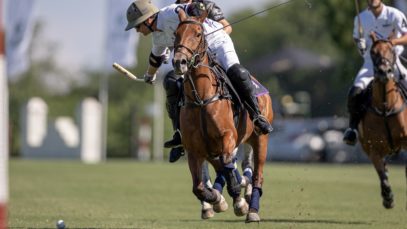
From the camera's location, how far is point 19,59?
35531mm

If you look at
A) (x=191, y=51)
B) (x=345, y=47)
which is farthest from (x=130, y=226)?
(x=345, y=47)

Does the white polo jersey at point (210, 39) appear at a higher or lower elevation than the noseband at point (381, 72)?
higher

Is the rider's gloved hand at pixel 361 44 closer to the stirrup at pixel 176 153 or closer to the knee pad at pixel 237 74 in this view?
the knee pad at pixel 237 74

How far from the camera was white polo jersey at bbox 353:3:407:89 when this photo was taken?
13977 mm

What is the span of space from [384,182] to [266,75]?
2421 inches

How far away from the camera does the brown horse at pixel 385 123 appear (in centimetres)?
1350

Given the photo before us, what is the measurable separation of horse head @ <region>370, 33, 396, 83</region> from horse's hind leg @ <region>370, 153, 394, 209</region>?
5.49 feet

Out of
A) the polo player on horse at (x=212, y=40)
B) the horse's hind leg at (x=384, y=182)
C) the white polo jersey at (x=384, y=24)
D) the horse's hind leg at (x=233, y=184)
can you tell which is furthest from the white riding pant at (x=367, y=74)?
the horse's hind leg at (x=233, y=184)

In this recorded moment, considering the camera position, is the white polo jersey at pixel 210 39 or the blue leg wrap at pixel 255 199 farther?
the blue leg wrap at pixel 255 199

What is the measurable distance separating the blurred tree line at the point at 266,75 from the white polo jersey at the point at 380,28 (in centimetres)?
125

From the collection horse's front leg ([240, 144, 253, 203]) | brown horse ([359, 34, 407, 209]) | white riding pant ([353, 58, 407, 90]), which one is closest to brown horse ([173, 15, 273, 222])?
horse's front leg ([240, 144, 253, 203])

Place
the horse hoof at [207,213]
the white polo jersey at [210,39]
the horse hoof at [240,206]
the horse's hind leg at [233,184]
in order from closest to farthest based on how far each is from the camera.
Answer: the horse's hind leg at [233,184]
the white polo jersey at [210,39]
the horse hoof at [240,206]
the horse hoof at [207,213]

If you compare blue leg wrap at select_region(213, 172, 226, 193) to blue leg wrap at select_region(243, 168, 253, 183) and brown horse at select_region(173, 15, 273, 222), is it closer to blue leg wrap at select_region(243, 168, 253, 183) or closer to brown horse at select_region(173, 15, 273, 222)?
brown horse at select_region(173, 15, 273, 222)

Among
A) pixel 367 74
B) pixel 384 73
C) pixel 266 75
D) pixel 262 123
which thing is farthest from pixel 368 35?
pixel 266 75
